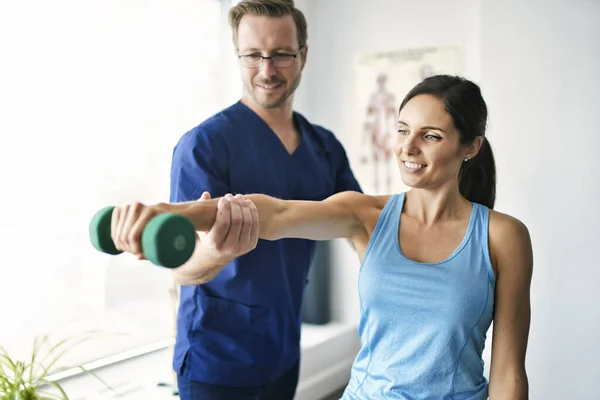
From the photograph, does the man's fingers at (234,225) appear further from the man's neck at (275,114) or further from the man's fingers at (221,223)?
the man's neck at (275,114)

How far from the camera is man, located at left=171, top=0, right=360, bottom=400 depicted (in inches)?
64.2

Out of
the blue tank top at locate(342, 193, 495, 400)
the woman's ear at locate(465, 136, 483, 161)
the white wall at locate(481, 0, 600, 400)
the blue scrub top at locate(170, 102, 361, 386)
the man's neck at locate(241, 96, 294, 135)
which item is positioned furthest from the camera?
the white wall at locate(481, 0, 600, 400)

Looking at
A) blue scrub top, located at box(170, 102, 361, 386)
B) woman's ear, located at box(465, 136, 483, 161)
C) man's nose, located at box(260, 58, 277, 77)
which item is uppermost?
man's nose, located at box(260, 58, 277, 77)

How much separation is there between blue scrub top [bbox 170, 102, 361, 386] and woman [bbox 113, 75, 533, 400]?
35cm

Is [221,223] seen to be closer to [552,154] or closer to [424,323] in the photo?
[424,323]

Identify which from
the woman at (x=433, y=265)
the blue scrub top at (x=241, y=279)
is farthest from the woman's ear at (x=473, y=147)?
the blue scrub top at (x=241, y=279)

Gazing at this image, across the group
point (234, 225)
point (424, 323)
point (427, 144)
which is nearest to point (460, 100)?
point (427, 144)

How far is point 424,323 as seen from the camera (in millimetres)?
1264

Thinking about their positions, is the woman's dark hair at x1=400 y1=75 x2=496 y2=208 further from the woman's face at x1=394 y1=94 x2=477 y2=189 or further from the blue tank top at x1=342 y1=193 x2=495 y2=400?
the blue tank top at x1=342 y1=193 x2=495 y2=400

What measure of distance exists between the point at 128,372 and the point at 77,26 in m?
1.39

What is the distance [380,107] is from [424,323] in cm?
207

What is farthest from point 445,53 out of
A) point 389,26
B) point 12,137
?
point 12,137

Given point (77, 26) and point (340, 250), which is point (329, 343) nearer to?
point (340, 250)

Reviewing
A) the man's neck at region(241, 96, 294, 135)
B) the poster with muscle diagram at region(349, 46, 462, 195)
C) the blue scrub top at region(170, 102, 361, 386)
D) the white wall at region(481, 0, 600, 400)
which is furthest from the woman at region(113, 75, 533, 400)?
the poster with muscle diagram at region(349, 46, 462, 195)
